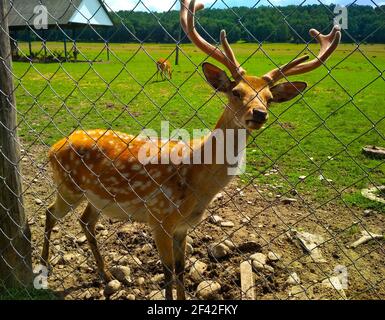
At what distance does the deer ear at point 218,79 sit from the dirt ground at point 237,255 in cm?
82

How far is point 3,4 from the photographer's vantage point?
2438mm

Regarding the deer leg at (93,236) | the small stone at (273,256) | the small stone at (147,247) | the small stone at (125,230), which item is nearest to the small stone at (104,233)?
the small stone at (125,230)

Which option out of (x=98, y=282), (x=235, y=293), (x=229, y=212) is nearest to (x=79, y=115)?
(x=229, y=212)

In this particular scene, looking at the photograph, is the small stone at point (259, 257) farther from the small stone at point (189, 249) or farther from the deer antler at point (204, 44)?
the deer antler at point (204, 44)

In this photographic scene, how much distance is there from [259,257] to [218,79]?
1586 millimetres

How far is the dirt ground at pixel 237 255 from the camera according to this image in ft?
10.3

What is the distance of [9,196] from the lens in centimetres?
274

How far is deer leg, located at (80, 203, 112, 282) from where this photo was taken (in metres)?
3.38

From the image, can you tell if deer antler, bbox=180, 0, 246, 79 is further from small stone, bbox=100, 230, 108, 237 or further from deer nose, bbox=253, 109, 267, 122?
small stone, bbox=100, 230, 108, 237

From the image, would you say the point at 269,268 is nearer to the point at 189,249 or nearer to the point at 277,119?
the point at 189,249

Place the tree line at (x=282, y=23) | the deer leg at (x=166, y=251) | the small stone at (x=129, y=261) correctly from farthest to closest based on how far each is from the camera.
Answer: the small stone at (x=129, y=261), the deer leg at (x=166, y=251), the tree line at (x=282, y=23)

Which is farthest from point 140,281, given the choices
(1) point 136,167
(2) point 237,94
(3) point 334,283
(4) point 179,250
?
(2) point 237,94
